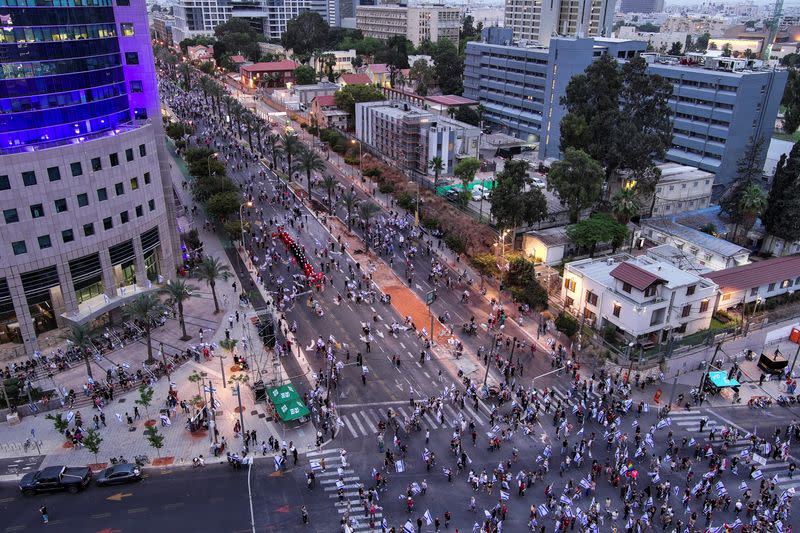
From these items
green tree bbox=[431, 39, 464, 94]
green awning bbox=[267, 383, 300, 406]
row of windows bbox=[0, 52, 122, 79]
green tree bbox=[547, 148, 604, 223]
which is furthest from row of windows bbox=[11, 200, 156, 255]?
green tree bbox=[431, 39, 464, 94]

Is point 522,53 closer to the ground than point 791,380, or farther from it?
farther from it

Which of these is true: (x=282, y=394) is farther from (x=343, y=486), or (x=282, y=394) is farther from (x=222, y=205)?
(x=222, y=205)

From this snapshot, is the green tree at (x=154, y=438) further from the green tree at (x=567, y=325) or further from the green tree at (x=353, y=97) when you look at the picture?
the green tree at (x=353, y=97)

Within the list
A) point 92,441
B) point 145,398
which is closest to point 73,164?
point 145,398

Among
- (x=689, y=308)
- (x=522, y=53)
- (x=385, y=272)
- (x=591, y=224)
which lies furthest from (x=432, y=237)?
(x=522, y=53)

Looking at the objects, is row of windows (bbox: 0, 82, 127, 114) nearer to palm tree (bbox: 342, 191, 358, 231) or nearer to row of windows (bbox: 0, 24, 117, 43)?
row of windows (bbox: 0, 24, 117, 43)

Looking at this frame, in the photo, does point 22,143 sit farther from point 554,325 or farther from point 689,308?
point 689,308
